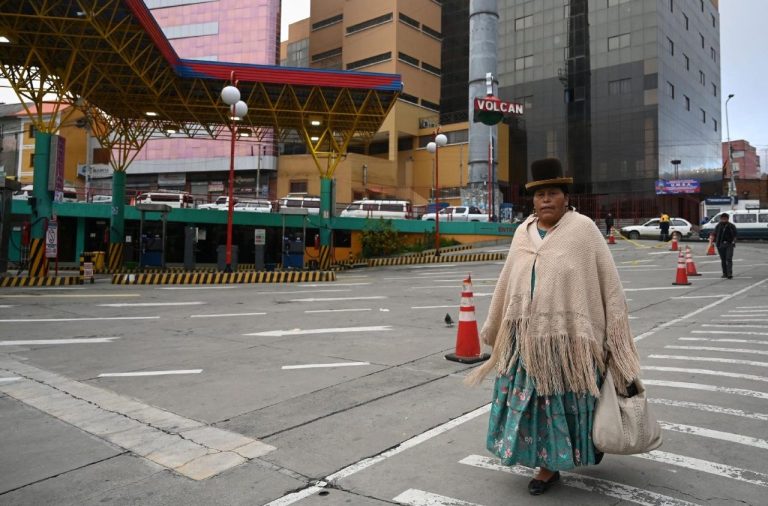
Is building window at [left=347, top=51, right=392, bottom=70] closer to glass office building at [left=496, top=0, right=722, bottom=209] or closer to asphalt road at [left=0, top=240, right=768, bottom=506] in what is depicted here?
glass office building at [left=496, top=0, right=722, bottom=209]

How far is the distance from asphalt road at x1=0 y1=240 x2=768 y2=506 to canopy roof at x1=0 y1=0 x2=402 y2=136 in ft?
40.9

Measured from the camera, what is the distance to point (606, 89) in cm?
5606

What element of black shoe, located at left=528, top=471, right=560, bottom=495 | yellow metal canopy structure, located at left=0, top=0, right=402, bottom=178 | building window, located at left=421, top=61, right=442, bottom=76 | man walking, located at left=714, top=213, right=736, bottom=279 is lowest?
black shoe, located at left=528, top=471, right=560, bottom=495

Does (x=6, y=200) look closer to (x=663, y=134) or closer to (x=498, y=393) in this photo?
(x=498, y=393)

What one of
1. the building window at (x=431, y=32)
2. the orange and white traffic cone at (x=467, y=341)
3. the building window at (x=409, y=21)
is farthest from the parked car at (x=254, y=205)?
the building window at (x=431, y=32)

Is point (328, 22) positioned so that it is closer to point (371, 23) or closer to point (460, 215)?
point (371, 23)

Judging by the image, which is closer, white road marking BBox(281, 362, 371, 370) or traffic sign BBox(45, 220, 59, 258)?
white road marking BBox(281, 362, 371, 370)

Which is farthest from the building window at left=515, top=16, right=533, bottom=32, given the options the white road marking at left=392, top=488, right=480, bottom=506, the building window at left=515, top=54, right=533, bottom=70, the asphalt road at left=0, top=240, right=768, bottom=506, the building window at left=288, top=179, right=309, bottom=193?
the white road marking at left=392, top=488, right=480, bottom=506

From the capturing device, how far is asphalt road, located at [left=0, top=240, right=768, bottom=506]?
140 inches

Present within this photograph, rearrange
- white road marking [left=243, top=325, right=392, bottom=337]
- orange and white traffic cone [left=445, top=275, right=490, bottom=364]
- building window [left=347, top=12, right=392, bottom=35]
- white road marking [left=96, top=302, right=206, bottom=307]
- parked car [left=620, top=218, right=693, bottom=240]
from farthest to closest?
building window [left=347, top=12, right=392, bottom=35] < parked car [left=620, top=218, right=693, bottom=240] < white road marking [left=96, top=302, right=206, bottom=307] < white road marking [left=243, top=325, right=392, bottom=337] < orange and white traffic cone [left=445, top=275, right=490, bottom=364]

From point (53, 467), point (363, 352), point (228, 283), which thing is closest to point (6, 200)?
point (228, 283)

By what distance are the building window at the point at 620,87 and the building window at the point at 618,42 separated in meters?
3.25

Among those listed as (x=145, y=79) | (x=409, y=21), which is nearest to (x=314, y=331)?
(x=145, y=79)

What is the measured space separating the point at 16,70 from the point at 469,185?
34135mm
